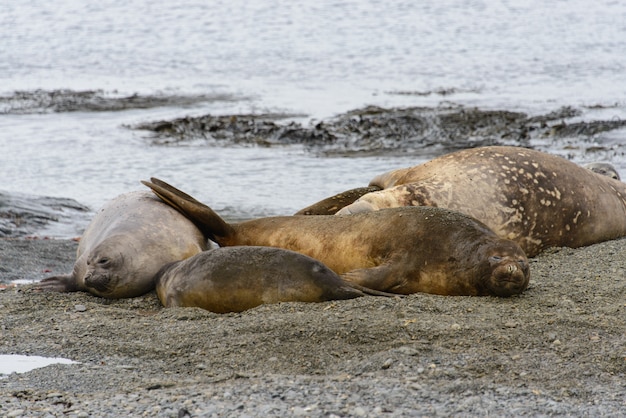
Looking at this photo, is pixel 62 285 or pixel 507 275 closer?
pixel 507 275

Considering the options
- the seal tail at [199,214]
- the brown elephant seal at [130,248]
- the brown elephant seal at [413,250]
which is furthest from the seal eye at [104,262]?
the brown elephant seal at [413,250]

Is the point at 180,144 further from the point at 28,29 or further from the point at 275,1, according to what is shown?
the point at 275,1

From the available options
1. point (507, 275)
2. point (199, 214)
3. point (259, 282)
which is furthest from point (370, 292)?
point (199, 214)

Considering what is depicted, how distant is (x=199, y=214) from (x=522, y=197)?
2.17m

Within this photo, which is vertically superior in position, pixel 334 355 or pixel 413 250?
pixel 413 250

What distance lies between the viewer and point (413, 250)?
5422 mm

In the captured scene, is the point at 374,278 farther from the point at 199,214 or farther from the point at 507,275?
the point at 199,214

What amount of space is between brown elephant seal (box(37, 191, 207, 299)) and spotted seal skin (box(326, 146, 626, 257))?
1130 millimetres

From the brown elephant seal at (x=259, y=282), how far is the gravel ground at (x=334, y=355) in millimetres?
110

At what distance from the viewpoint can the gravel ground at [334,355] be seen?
3504mm

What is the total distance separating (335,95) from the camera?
58.1ft

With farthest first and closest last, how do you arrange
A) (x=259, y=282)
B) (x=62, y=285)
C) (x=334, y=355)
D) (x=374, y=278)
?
(x=62, y=285) → (x=374, y=278) → (x=259, y=282) → (x=334, y=355)

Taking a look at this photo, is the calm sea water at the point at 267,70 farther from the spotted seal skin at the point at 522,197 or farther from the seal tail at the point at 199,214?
the seal tail at the point at 199,214

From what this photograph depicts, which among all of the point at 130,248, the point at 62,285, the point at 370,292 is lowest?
the point at 62,285
